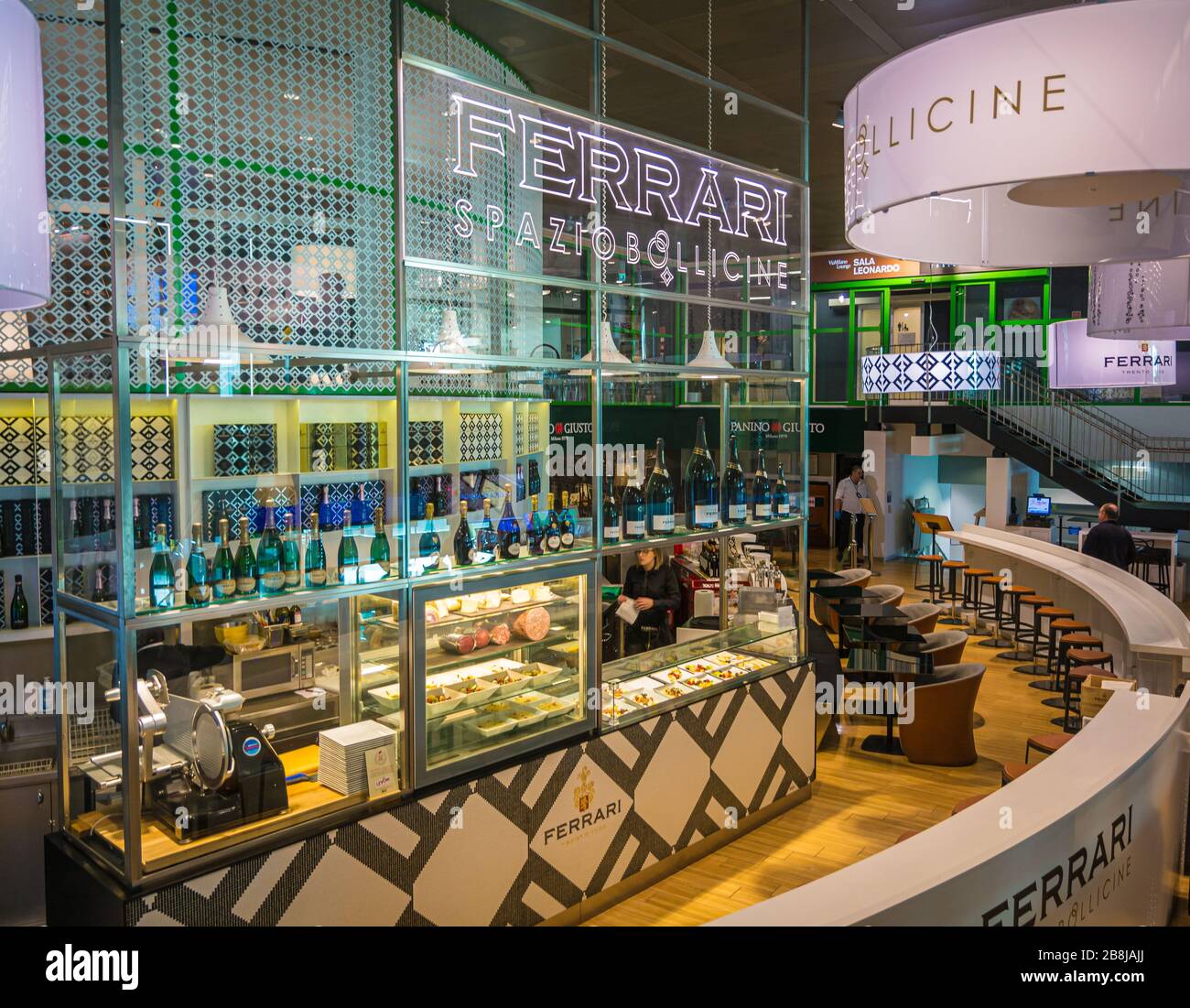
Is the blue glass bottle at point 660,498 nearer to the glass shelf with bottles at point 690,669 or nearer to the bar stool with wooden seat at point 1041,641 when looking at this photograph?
the glass shelf with bottles at point 690,669

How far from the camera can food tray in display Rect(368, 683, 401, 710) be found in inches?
143

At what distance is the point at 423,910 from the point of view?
3.59 meters

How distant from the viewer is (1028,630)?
10289 millimetres

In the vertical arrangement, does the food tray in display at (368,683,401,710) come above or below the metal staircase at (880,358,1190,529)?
below

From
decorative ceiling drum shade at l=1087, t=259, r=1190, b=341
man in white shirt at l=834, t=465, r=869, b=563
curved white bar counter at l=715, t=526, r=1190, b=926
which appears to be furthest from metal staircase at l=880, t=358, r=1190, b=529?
curved white bar counter at l=715, t=526, r=1190, b=926

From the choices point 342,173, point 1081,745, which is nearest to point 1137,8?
point 1081,745

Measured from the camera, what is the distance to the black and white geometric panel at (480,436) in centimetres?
537

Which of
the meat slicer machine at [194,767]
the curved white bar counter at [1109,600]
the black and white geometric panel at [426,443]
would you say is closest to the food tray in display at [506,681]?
the meat slicer machine at [194,767]

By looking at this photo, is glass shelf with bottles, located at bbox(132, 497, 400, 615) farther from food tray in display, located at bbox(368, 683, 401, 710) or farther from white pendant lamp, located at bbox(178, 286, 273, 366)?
white pendant lamp, located at bbox(178, 286, 273, 366)

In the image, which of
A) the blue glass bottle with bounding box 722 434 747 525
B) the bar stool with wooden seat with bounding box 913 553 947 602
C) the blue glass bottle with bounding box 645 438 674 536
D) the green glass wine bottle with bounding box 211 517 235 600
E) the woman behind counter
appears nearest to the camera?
the green glass wine bottle with bounding box 211 517 235 600

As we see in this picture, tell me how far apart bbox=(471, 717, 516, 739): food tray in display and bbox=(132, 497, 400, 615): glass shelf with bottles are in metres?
0.76

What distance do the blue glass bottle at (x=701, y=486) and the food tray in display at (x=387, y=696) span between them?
6.19 ft

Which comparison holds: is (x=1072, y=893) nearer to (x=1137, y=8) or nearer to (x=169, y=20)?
(x=1137, y=8)

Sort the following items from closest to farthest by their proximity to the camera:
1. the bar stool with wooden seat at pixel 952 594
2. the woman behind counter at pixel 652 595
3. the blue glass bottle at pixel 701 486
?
the blue glass bottle at pixel 701 486 < the woman behind counter at pixel 652 595 < the bar stool with wooden seat at pixel 952 594
